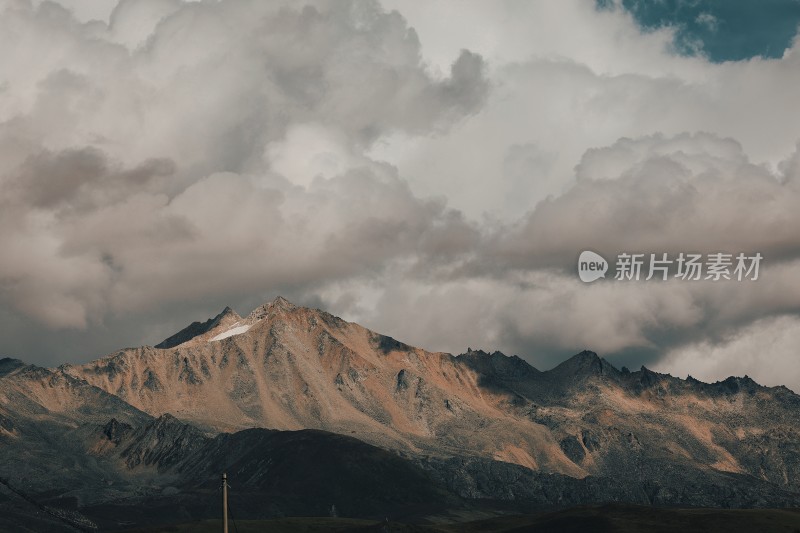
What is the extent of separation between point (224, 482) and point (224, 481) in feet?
0.38

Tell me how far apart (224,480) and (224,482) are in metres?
0.25

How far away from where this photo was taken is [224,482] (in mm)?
127250

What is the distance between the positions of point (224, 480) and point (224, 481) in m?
0.14

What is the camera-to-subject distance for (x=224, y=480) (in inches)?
5007

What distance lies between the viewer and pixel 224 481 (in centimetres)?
12725
